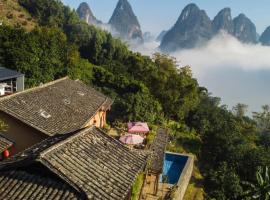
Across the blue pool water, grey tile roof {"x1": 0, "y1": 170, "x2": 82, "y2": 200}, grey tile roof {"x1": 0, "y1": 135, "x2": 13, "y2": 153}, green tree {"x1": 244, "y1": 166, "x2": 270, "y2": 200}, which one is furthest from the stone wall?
grey tile roof {"x1": 0, "y1": 170, "x2": 82, "y2": 200}

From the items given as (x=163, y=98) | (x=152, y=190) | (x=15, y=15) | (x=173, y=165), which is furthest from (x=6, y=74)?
(x=15, y=15)

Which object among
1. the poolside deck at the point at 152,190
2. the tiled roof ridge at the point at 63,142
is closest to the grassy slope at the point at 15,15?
the poolside deck at the point at 152,190

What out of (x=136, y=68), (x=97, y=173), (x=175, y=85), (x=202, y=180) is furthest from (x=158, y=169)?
(x=136, y=68)

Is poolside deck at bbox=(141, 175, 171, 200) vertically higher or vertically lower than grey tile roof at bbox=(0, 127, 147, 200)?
lower

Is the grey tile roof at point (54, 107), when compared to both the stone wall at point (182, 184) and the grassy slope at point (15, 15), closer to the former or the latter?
the stone wall at point (182, 184)

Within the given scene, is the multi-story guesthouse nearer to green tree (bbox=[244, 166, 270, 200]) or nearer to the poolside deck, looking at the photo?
the poolside deck

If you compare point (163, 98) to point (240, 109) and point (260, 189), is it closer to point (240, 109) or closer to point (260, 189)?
point (260, 189)

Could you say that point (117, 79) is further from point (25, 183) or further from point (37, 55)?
point (25, 183)
